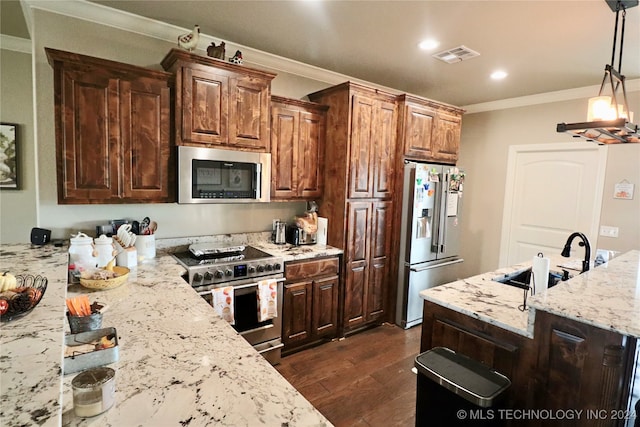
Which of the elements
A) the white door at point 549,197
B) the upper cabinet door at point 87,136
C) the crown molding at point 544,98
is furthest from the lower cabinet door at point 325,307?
the crown molding at point 544,98

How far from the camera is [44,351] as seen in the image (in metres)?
0.90

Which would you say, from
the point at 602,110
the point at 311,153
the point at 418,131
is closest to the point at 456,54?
the point at 418,131

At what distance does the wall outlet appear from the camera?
3.71 m

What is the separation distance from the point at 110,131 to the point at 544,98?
15.7 ft

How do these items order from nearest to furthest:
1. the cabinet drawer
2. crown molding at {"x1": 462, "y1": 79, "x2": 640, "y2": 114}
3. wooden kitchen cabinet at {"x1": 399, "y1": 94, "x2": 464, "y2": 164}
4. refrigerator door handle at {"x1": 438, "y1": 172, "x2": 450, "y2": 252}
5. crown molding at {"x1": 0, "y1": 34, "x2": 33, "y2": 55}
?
crown molding at {"x1": 0, "y1": 34, "x2": 33, "y2": 55} → the cabinet drawer → wooden kitchen cabinet at {"x1": 399, "y1": 94, "x2": 464, "y2": 164} → crown molding at {"x1": 462, "y1": 79, "x2": 640, "y2": 114} → refrigerator door handle at {"x1": 438, "y1": 172, "x2": 450, "y2": 252}

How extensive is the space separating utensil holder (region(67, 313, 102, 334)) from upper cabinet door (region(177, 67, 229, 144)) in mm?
1609

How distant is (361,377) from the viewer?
8.77ft

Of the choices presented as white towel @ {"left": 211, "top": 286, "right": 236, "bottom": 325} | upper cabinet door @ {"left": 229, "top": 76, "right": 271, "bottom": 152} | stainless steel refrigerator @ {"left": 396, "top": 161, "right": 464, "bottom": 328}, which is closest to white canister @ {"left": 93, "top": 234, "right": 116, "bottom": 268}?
white towel @ {"left": 211, "top": 286, "right": 236, "bottom": 325}

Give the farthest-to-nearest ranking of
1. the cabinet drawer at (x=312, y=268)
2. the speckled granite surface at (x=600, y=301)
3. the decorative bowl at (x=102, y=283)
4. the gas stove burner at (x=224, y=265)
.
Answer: the cabinet drawer at (x=312, y=268), the gas stove burner at (x=224, y=265), the decorative bowl at (x=102, y=283), the speckled granite surface at (x=600, y=301)

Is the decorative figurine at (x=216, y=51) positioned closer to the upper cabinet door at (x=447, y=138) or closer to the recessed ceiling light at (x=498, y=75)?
the upper cabinet door at (x=447, y=138)

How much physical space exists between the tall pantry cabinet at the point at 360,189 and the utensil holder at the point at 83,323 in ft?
7.44

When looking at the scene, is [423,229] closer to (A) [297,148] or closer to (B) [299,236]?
(B) [299,236]

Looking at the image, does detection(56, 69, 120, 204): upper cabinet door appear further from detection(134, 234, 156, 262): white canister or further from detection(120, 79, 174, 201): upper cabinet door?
detection(134, 234, 156, 262): white canister

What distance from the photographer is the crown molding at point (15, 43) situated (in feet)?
7.59
